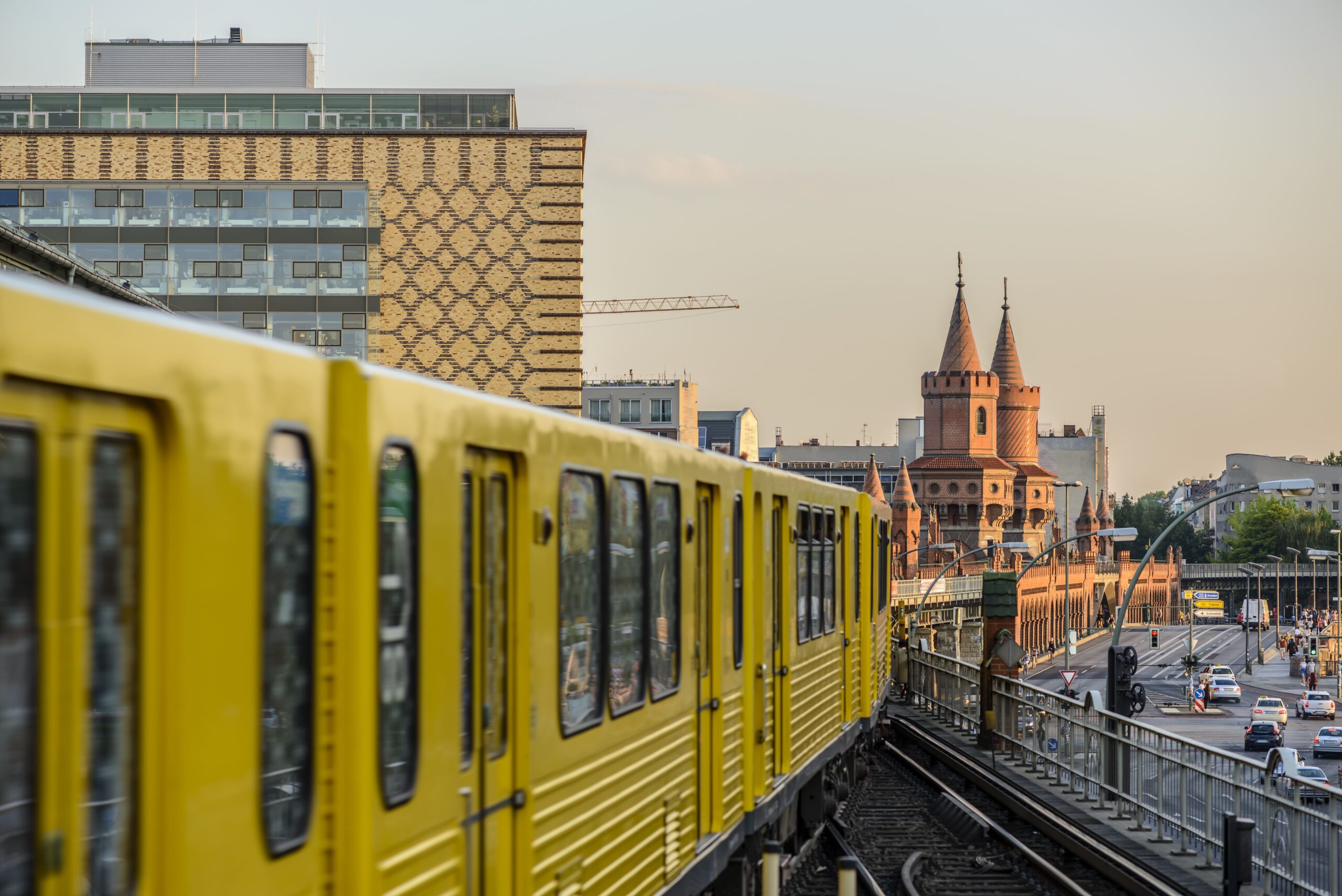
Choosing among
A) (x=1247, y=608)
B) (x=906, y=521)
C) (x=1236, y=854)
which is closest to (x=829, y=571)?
(x=1236, y=854)

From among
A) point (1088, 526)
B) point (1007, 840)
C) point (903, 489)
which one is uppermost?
point (903, 489)

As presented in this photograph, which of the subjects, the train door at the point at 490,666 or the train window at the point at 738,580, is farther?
the train window at the point at 738,580

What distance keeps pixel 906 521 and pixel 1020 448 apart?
37496 mm

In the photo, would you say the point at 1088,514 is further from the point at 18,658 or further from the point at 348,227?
the point at 18,658

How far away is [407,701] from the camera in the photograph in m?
4.74

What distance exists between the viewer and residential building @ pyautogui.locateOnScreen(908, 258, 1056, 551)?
5394 inches

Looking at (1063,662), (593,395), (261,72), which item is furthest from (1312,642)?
(261,72)

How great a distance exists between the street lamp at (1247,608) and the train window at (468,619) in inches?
3817

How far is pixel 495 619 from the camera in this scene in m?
5.67

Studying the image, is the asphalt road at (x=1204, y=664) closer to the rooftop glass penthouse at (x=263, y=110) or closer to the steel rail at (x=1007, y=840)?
the steel rail at (x=1007, y=840)

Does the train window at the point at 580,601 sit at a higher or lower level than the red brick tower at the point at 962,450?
lower

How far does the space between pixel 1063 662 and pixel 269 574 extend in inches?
4786

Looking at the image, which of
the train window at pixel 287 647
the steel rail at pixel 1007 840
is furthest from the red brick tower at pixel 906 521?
the train window at pixel 287 647

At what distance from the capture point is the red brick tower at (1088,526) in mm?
152375
